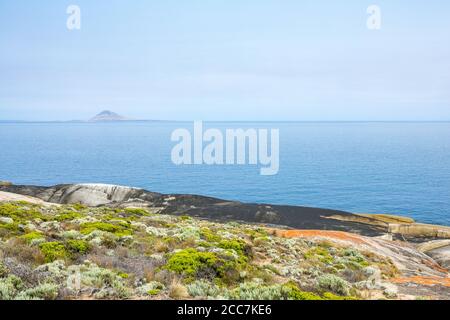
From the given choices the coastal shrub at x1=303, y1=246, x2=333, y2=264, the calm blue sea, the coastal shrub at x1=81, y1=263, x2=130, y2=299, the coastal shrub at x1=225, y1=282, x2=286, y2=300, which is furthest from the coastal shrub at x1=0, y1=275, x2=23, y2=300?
the calm blue sea

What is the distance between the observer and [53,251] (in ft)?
37.4

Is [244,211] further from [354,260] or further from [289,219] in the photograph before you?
[354,260]

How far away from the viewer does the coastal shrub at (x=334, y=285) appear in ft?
36.8

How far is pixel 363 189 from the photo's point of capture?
85875 mm

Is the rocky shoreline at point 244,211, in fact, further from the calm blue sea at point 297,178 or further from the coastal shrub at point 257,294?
the coastal shrub at point 257,294

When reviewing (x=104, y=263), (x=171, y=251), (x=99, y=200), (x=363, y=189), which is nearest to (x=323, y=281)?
(x=171, y=251)

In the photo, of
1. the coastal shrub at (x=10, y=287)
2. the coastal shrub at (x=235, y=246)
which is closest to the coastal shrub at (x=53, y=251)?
the coastal shrub at (x=10, y=287)

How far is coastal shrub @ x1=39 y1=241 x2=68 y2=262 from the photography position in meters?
11.1

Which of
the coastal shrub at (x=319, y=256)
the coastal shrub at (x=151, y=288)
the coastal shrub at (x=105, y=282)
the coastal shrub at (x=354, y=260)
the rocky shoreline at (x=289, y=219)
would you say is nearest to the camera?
the coastal shrub at (x=105, y=282)

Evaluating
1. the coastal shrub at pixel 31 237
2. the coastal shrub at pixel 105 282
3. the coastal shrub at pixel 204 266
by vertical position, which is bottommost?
the coastal shrub at pixel 204 266

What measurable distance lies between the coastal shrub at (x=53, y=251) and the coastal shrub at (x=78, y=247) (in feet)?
0.94

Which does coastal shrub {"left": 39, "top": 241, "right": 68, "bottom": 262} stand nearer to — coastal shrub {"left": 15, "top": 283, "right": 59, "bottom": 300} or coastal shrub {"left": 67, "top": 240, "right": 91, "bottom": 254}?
coastal shrub {"left": 67, "top": 240, "right": 91, "bottom": 254}

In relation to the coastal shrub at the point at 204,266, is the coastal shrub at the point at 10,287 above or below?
above
